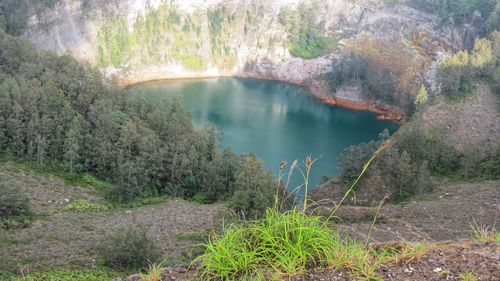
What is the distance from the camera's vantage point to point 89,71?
27.6 metres

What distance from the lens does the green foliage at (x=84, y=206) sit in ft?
59.1

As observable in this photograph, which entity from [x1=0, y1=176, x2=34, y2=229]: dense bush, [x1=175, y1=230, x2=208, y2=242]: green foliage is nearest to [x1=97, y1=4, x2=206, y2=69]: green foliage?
[x1=0, y1=176, x2=34, y2=229]: dense bush

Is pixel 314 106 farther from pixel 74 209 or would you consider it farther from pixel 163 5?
pixel 74 209

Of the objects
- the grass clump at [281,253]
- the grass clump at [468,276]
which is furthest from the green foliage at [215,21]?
the grass clump at [468,276]

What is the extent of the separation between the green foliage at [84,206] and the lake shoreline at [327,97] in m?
29.7

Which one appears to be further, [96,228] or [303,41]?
[303,41]

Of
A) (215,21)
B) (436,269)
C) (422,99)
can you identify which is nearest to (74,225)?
(436,269)

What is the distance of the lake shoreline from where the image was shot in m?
48.3

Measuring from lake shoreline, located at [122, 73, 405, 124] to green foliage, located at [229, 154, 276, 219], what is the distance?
3127 cm

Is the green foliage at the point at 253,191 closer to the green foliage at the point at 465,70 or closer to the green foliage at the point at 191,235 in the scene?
the green foliage at the point at 191,235

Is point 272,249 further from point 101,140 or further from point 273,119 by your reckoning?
point 273,119

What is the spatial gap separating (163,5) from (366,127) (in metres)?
28.6

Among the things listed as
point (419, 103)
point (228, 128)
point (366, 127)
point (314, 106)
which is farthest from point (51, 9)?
point (419, 103)

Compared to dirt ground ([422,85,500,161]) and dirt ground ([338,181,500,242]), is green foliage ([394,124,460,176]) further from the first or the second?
dirt ground ([338,181,500,242])
